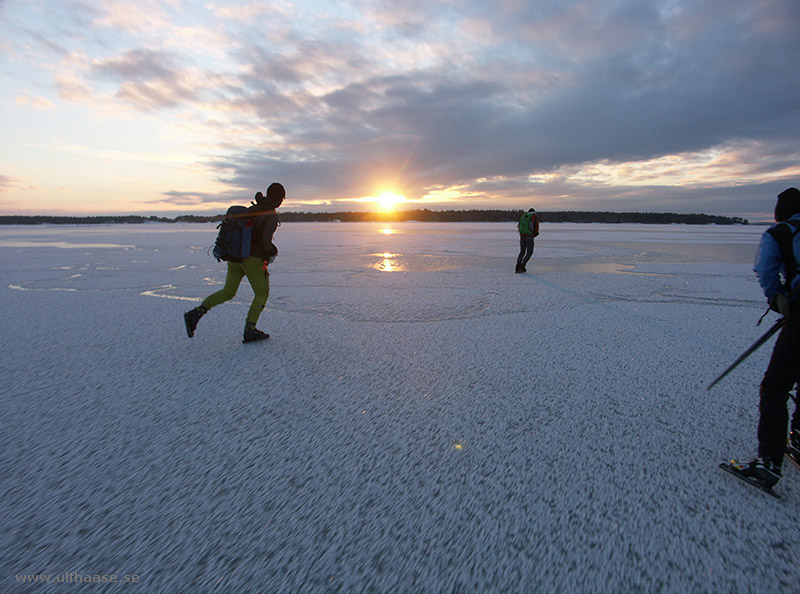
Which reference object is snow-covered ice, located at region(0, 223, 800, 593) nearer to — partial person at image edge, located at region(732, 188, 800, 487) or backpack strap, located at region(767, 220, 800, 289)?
partial person at image edge, located at region(732, 188, 800, 487)

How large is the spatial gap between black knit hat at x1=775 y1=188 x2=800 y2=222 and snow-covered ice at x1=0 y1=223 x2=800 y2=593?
147 centimetres

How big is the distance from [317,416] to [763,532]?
2579 millimetres

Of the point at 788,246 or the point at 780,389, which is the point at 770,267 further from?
the point at 780,389

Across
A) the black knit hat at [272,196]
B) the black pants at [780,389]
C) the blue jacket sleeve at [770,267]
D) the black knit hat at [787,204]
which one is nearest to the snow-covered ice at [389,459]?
the black pants at [780,389]

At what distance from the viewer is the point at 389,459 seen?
2.35 m

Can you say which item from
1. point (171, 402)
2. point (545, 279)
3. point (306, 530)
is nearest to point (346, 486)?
point (306, 530)

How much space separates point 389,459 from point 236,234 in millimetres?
3136

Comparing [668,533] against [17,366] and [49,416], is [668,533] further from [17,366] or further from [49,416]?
[17,366]

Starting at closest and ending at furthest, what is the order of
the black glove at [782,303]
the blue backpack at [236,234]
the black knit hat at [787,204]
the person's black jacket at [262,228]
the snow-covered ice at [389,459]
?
the snow-covered ice at [389,459] < the black glove at [782,303] < the black knit hat at [787,204] < the blue backpack at [236,234] < the person's black jacket at [262,228]

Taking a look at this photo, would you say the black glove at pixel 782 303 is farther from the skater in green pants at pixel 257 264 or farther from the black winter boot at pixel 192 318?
the black winter boot at pixel 192 318

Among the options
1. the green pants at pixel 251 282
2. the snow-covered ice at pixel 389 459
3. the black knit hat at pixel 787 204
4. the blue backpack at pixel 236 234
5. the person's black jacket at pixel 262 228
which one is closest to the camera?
the snow-covered ice at pixel 389 459

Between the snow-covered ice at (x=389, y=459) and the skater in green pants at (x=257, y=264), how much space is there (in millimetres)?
304

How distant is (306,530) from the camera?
1.83m

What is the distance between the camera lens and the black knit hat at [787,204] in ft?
7.14
